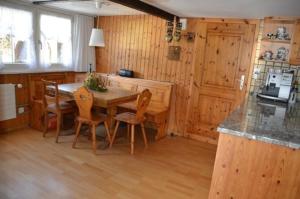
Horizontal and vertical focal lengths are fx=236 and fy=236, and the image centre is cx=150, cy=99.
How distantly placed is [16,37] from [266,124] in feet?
12.4

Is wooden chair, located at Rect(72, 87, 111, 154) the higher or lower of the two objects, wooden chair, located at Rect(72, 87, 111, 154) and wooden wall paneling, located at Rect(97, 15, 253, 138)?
the lower

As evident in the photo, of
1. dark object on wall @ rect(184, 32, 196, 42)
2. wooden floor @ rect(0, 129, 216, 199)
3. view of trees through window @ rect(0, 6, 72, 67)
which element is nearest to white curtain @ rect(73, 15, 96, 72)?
view of trees through window @ rect(0, 6, 72, 67)

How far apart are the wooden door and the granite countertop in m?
1.08

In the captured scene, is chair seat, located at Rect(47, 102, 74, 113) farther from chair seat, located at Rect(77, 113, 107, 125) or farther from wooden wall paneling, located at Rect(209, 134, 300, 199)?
wooden wall paneling, located at Rect(209, 134, 300, 199)

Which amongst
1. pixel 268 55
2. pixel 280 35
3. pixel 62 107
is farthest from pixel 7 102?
pixel 280 35

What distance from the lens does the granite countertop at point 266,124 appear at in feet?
5.36

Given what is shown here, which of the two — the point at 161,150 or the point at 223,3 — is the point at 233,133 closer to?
the point at 223,3

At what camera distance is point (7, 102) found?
369 cm

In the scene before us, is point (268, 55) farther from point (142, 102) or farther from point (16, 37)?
point (16, 37)

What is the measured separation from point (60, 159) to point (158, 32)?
2659mm

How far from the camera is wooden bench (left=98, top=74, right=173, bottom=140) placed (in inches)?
156

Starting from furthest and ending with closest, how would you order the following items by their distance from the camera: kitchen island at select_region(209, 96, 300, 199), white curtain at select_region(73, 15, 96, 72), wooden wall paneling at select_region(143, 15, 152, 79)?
white curtain at select_region(73, 15, 96, 72)
wooden wall paneling at select_region(143, 15, 152, 79)
kitchen island at select_region(209, 96, 300, 199)

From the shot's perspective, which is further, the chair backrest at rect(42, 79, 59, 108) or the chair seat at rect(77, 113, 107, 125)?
the chair backrest at rect(42, 79, 59, 108)

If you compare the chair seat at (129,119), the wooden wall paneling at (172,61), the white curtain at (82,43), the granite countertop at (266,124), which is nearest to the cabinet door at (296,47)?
the granite countertop at (266,124)
